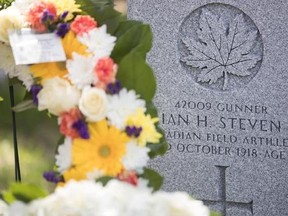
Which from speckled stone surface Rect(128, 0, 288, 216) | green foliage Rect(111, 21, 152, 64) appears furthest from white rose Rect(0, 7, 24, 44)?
speckled stone surface Rect(128, 0, 288, 216)

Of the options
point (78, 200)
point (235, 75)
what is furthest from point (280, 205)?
point (78, 200)

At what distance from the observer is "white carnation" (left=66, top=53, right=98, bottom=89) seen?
1305 millimetres

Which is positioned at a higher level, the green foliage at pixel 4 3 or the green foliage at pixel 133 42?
the green foliage at pixel 4 3

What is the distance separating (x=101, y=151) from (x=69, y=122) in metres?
0.08

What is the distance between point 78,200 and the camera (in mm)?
1057

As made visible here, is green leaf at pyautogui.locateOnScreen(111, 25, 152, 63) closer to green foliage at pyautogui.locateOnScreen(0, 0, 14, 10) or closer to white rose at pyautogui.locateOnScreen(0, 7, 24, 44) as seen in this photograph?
white rose at pyautogui.locateOnScreen(0, 7, 24, 44)

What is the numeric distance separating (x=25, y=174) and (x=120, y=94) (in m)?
0.41

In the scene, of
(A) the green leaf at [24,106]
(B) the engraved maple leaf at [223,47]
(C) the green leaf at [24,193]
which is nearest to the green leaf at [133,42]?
(A) the green leaf at [24,106]

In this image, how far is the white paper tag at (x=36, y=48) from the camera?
4.51 ft

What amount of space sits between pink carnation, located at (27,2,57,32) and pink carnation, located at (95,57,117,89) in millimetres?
222

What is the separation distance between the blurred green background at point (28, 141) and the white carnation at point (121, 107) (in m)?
0.24

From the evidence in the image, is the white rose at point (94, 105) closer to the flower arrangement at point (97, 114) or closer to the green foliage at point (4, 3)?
the flower arrangement at point (97, 114)

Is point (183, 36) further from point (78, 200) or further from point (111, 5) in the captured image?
point (78, 200)

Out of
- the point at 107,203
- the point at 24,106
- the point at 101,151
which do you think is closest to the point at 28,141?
the point at 24,106
